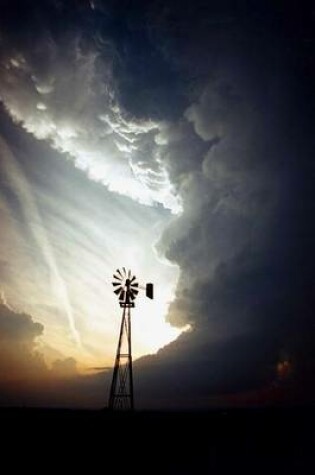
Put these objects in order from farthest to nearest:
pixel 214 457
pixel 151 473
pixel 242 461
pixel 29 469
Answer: pixel 242 461
pixel 214 457
pixel 151 473
pixel 29 469

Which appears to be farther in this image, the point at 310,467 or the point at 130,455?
the point at 310,467

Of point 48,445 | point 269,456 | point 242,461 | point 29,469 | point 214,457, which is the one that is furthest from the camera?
point 269,456

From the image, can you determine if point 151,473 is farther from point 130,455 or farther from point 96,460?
point 96,460

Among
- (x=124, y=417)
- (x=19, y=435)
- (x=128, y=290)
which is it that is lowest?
(x=19, y=435)

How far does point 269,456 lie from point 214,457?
80.4 feet

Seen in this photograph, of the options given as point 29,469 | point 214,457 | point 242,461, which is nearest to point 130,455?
point 29,469

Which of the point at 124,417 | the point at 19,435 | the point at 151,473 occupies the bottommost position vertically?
the point at 151,473

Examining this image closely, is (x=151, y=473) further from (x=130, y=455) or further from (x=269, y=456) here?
(x=269, y=456)

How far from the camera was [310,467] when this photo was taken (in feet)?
233

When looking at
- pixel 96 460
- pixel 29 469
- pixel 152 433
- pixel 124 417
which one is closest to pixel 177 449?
pixel 152 433

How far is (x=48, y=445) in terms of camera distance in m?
31.1

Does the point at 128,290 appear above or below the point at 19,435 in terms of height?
above

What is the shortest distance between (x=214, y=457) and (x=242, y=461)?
1120 centimetres

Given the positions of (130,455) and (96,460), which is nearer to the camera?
(96,460)
